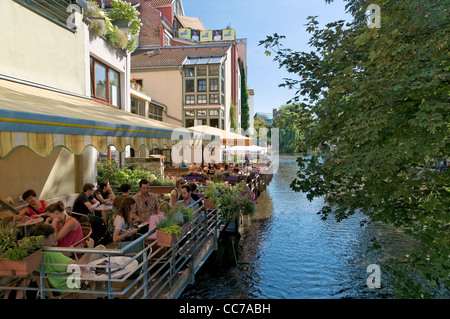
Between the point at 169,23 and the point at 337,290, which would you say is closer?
the point at 337,290

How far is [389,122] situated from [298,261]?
325 inches

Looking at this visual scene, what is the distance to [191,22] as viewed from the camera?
47969 millimetres

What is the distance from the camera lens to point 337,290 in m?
Result: 9.45

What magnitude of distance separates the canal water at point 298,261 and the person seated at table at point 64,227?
4.04 metres

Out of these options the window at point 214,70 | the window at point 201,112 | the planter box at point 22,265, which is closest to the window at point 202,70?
the window at point 214,70

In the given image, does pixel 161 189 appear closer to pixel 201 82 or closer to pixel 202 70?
pixel 201 82

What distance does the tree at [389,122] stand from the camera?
4133 millimetres

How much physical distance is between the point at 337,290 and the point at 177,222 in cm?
624

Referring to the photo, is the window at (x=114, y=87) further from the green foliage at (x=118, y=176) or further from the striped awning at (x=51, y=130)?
the striped awning at (x=51, y=130)

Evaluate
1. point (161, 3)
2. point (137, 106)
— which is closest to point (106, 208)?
point (137, 106)

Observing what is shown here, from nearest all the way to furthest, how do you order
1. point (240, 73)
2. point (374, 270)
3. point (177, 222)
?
point (177, 222) < point (374, 270) < point (240, 73)
